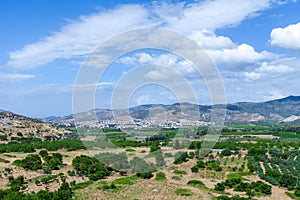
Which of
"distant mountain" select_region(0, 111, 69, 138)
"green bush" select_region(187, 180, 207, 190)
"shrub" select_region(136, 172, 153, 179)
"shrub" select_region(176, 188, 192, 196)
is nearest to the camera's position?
"shrub" select_region(176, 188, 192, 196)

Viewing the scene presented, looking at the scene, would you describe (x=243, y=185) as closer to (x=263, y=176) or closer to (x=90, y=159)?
(x=263, y=176)

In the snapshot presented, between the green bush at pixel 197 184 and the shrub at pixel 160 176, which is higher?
the shrub at pixel 160 176

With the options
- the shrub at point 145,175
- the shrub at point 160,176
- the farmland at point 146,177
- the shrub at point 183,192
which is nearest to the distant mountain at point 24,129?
the farmland at point 146,177

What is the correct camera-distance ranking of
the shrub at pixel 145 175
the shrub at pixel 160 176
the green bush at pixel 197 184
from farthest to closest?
1. the shrub at pixel 145 175
2. the shrub at pixel 160 176
3. the green bush at pixel 197 184

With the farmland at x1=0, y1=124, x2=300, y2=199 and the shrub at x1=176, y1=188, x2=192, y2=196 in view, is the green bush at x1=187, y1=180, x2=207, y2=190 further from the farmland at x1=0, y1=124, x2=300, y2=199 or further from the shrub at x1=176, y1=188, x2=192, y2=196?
the shrub at x1=176, y1=188, x2=192, y2=196

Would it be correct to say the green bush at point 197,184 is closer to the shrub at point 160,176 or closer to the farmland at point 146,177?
the farmland at point 146,177

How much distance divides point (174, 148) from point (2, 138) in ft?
108

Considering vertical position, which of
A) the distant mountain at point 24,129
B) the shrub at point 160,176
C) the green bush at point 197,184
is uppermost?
the distant mountain at point 24,129

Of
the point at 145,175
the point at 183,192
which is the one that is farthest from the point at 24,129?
the point at 183,192

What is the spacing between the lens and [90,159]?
3266 centimetres

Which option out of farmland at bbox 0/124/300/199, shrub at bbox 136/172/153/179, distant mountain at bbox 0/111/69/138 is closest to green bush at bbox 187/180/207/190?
farmland at bbox 0/124/300/199

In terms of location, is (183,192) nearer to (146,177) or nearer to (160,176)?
(160,176)

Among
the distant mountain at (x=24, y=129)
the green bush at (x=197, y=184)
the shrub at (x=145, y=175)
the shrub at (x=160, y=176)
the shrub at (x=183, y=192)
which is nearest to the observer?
the shrub at (x=183, y=192)

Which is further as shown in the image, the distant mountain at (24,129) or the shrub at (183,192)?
the distant mountain at (24,129)
